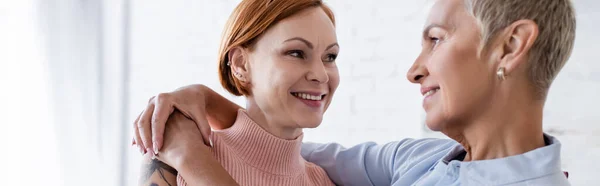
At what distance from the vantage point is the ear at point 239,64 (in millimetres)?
1453

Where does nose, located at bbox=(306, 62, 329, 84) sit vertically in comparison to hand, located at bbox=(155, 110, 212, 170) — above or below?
above

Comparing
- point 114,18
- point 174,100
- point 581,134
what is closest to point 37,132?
point 114,18

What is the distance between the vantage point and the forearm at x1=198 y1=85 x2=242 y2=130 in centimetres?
156

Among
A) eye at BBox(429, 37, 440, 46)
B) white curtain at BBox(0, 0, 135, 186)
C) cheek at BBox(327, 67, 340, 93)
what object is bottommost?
white curtain at BBox(0, 0, 135, 186)

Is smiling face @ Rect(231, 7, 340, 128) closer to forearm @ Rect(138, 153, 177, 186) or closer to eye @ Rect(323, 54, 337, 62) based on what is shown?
eye @ Rect(323, 54, 337, 62)

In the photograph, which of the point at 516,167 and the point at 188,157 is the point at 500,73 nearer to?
the point at 516,167

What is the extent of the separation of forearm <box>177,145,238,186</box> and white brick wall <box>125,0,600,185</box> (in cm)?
118

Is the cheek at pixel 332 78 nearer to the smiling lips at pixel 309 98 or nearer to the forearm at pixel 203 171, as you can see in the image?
the smiling lips at pixel 309 98

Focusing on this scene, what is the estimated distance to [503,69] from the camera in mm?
1106

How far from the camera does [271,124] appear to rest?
56.7 inches

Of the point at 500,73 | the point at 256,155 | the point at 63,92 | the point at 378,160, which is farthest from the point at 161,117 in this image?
the point at 63,92

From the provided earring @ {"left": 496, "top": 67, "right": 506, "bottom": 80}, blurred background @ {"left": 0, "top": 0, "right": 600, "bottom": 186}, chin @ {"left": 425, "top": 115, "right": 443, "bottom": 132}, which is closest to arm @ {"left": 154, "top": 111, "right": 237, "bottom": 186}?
chin @ {"left": 425, "top": 115, "right": 443, "bottom": 132}

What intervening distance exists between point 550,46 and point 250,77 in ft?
2.19

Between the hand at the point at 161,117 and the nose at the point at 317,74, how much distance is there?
255 mm
